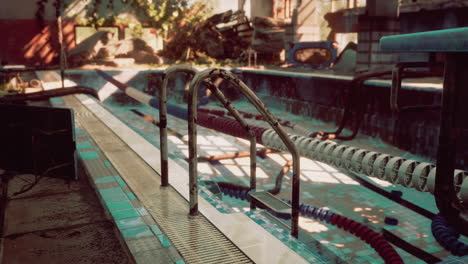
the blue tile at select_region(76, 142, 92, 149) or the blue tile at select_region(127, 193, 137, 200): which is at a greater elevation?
the blue tile at select_region(76, 142, 92, 149)

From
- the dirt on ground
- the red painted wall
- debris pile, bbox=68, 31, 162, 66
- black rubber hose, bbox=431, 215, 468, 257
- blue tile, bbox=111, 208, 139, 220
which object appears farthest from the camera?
the red painted wall

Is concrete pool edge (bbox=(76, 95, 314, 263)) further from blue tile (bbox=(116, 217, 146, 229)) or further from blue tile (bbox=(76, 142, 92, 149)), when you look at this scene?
blue tile (bbox=(76, 142, 92, 149))

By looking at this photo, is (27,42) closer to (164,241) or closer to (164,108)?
(164,108)

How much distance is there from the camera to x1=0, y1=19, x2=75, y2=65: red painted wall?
16.8m

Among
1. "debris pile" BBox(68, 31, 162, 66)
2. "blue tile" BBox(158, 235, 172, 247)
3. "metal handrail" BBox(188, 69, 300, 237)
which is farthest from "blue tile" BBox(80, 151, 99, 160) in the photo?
"debris pile" BBox(68, 31, 162, 66)

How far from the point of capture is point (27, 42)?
17.1 metres

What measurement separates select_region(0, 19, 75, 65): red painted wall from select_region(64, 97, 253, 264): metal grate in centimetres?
1550

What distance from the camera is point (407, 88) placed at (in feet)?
21.9

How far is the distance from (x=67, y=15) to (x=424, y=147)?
16.2 metres

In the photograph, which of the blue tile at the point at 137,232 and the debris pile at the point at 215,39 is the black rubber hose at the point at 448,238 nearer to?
the blue tile at the point at 137,232

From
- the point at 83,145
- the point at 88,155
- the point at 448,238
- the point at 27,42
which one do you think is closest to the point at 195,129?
the point at 88,155

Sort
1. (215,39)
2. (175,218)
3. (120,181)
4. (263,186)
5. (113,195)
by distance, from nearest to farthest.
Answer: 1. (175,218)
2. (113,195)
3. (120,181)
4. (263,186)
5. (215,39)

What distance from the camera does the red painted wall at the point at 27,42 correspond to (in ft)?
55.1

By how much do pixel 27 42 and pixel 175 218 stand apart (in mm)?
17465
